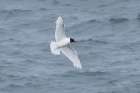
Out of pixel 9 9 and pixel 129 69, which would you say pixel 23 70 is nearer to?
pixel 129 69

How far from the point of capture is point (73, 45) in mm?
24375

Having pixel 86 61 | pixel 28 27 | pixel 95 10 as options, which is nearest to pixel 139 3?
pixel 95 10

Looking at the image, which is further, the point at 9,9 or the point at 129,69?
the point at 9,9

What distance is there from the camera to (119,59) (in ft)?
74.8

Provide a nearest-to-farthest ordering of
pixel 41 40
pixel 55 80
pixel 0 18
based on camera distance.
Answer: pixel 55 80, pixel 41 40, pixel 0 18

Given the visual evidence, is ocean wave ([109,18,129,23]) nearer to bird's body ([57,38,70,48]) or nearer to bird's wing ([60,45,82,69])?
bird's wing ([60,45,82,69])

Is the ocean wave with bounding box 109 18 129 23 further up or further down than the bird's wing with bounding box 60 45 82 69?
further up

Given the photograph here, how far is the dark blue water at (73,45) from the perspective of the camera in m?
21.0

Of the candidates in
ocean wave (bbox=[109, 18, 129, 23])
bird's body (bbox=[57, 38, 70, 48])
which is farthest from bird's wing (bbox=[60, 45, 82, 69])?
ocean wave (bbox=[109, 18, 129, 23])

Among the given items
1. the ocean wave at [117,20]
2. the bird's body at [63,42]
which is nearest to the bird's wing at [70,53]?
the bird's body at [63,42]

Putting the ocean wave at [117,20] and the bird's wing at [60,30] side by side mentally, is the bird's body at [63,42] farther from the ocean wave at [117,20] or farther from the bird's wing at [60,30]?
the ocean wave at [117,20]

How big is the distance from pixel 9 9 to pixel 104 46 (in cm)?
589

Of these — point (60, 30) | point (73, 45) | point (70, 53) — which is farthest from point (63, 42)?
point (73, 45)

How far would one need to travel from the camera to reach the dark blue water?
68.7 ft
